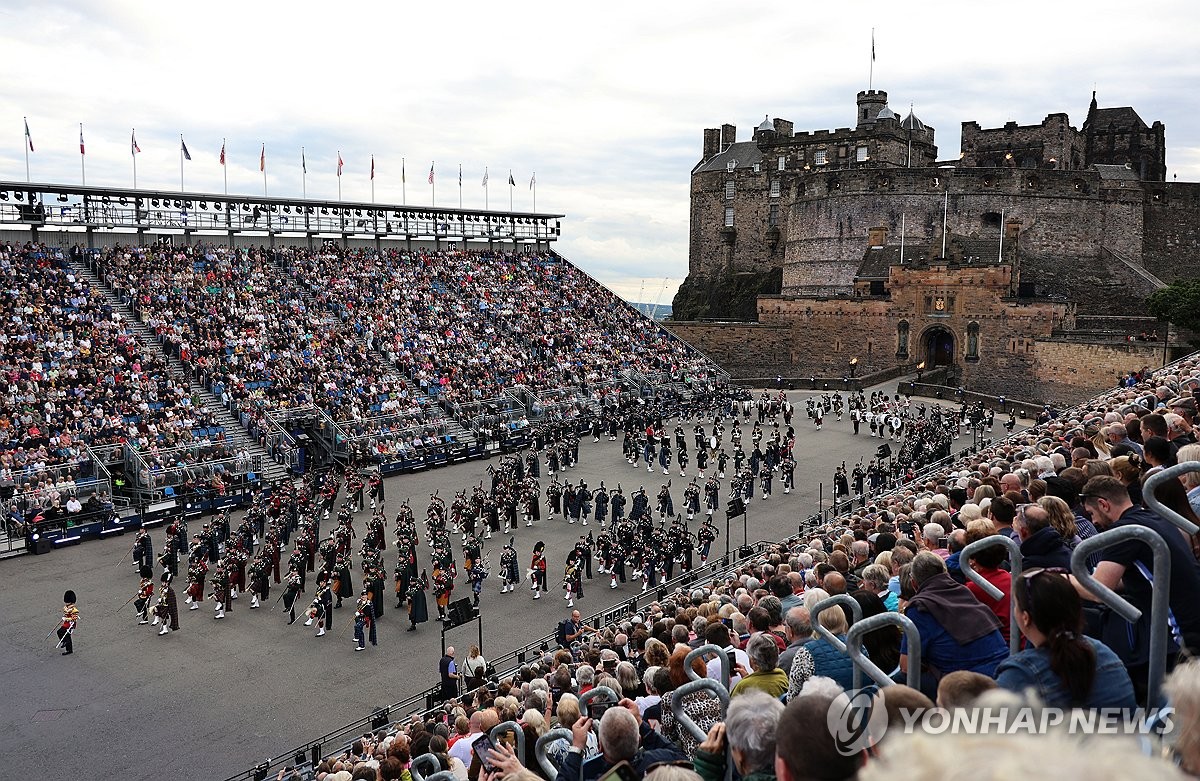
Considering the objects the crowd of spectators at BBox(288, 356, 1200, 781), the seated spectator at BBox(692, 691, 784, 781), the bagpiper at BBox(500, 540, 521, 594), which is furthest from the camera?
the bagpiper at BBox(500, 540, 521, 594)

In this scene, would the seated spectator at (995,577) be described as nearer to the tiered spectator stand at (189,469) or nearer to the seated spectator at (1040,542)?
the seated spectator at (1040,542)

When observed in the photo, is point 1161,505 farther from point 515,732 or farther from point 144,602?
point 144,602

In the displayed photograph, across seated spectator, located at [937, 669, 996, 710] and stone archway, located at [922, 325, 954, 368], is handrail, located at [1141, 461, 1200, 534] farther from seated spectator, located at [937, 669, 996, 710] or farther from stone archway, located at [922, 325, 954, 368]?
stone archway, located at [922, 325, 954, 368]

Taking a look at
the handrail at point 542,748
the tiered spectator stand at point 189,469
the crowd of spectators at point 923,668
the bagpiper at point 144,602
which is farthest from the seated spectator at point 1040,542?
the tiered spectator stand at point 189,469

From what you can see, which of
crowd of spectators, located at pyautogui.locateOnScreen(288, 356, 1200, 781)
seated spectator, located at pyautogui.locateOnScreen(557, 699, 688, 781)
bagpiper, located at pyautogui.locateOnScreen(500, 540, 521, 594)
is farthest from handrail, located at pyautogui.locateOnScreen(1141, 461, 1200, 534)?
bagpiper, located at pyautogui.locateOnScreen(500, 540, 521, 594)

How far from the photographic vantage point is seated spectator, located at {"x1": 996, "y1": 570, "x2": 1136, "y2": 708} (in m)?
3.59

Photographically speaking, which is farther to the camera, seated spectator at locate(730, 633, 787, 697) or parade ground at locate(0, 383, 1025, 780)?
parade ground at locate(0, 383, 1025, 780)

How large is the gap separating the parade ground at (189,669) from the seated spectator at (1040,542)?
35.6ft

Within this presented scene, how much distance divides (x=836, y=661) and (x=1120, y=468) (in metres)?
2.88

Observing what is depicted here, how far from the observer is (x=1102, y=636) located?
469 centimetres

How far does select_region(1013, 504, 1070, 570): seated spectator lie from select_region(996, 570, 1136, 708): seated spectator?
226cm

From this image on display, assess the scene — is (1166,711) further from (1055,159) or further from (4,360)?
(1055,159)

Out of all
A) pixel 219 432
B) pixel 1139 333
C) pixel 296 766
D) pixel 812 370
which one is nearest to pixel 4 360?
pixel 219 432

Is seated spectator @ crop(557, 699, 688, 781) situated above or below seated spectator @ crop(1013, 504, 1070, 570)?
below
